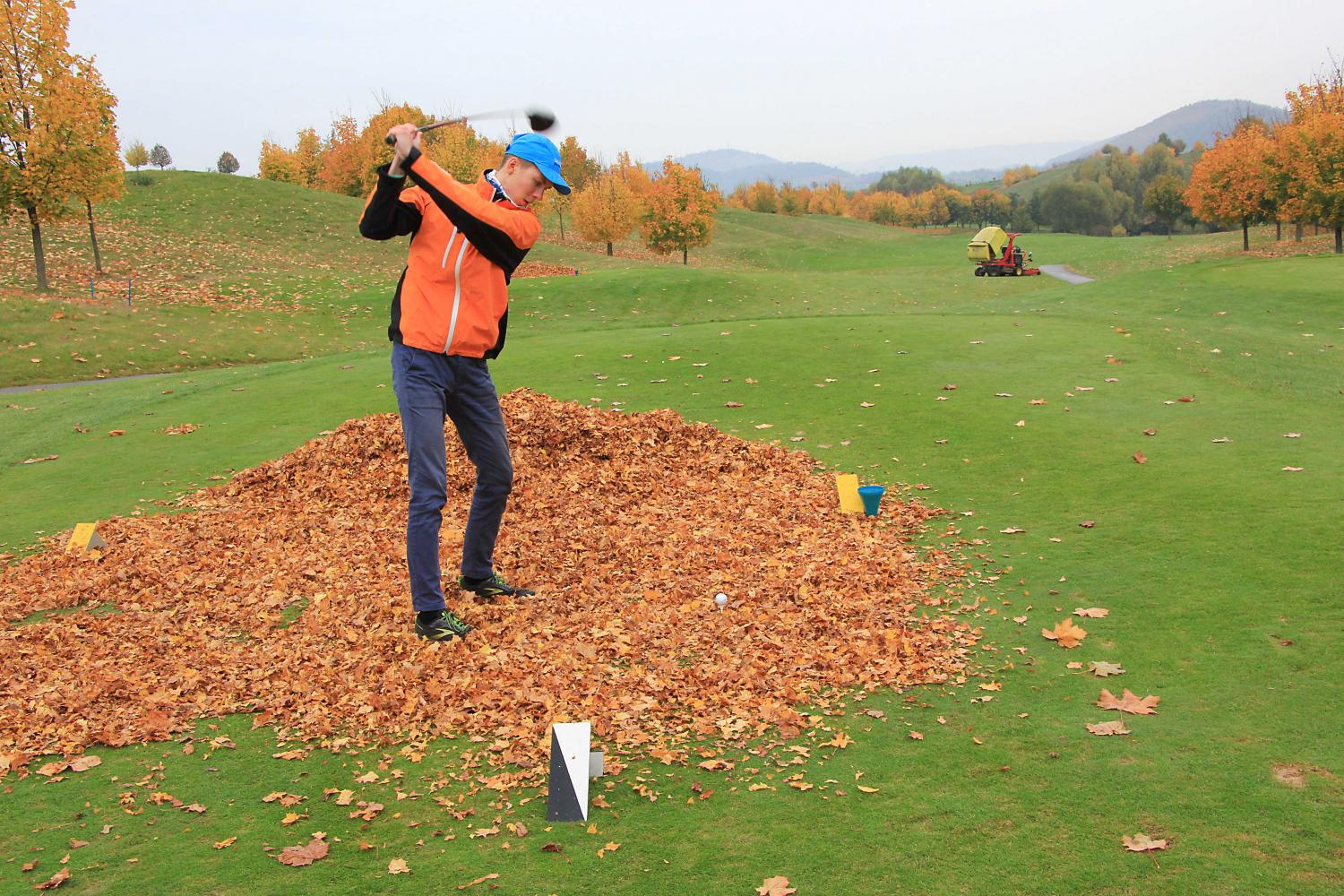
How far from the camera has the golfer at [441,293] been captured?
20.0ft

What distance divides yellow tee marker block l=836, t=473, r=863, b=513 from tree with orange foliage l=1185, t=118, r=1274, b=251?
4323 centimetres

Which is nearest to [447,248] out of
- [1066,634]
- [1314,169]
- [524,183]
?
[524,183]

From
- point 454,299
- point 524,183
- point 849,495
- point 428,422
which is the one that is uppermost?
point 524,183

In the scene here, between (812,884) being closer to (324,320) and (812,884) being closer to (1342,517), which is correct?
(1342,517)

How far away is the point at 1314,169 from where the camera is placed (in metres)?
39.1

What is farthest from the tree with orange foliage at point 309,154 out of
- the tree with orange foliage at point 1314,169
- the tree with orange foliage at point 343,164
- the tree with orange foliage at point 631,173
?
the tree with orange foliage at point 1314,169

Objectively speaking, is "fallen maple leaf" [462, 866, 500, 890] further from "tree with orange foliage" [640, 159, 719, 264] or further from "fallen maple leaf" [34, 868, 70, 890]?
"tree with orange foliage" [640, 159, 719, 264]

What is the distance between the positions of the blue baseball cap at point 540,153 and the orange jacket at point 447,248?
261 mm

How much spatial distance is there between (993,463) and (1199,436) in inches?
91.5

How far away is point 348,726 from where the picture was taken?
5.28 meters

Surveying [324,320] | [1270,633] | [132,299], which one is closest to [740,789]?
[1270,633]

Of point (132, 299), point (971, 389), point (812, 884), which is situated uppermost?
point (132, 299)

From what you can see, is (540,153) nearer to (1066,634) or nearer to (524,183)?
(524,183)

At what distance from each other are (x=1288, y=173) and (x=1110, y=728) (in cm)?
4627
